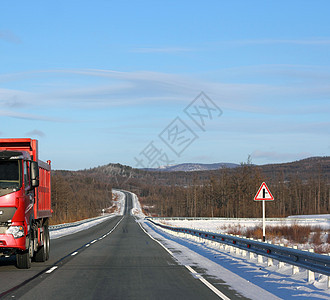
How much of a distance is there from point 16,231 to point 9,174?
→ 1.57 m

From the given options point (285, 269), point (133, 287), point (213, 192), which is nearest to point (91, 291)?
point (133, 287)

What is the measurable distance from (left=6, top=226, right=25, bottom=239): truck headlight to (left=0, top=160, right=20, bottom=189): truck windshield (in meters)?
1.12

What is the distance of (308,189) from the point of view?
180m

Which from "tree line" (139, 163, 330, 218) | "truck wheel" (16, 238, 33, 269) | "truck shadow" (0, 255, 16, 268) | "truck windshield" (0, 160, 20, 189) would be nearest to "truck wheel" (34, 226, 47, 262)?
"truck shadow" (0, 255, 16, 268)

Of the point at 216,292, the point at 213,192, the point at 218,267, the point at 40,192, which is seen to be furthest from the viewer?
the point at 213,192

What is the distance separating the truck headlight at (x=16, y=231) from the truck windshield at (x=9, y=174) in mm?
1115

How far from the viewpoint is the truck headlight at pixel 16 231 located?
1413 centimetres

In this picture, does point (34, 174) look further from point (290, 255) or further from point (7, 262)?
point (290, 255)

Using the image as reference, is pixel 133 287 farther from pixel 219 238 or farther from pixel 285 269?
pixel 219 238

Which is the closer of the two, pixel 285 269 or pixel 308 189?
pixel 285 269

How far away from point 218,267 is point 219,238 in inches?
320

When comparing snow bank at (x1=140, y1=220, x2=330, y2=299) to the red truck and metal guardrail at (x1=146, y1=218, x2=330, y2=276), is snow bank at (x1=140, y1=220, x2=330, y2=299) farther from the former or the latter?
the red truck

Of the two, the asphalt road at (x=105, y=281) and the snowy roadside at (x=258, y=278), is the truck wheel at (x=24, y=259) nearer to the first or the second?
the asphalt road at (x=105, y=281)

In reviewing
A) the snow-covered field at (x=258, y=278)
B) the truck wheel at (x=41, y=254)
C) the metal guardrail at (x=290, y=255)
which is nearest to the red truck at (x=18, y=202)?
the truck wheel at (x=41, y=254)
